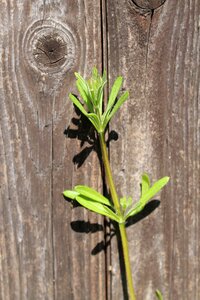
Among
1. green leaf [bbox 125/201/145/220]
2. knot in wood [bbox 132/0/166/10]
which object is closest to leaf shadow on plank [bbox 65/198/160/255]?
green leaf [bbox 125/201/145/220]

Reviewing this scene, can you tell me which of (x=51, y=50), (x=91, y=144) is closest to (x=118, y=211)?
(x=91, y=144)

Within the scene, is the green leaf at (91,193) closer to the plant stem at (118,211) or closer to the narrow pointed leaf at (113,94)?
the plant stem at (118,211)

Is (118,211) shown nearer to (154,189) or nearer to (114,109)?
(154,189)

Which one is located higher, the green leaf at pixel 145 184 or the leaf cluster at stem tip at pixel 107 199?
the green leaf at pixel 145 184

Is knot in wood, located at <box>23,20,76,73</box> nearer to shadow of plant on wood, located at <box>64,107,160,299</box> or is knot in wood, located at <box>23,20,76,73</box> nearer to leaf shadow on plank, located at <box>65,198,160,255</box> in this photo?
shadow of plant on wood, located at <box>64,107,160,299</box>

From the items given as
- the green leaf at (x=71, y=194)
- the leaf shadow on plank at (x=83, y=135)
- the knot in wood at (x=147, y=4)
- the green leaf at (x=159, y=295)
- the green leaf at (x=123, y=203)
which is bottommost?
the green leaf at (x=159, y=295)

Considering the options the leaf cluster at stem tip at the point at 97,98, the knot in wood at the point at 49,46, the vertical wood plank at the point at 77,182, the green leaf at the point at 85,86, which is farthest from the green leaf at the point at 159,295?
the knot in wood at the point at 49,46
